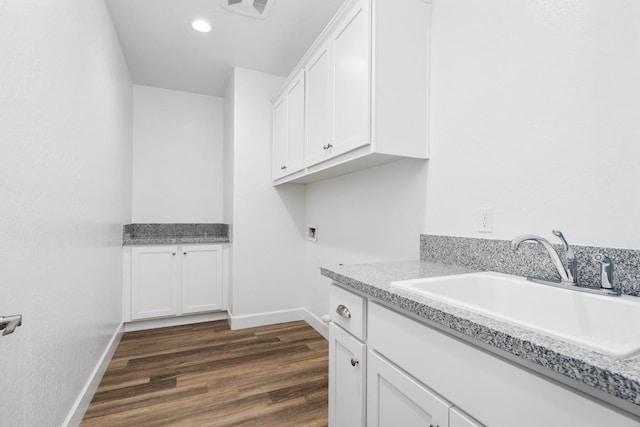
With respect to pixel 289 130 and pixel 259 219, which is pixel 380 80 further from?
pixel 259 219

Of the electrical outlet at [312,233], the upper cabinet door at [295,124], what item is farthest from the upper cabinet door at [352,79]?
the electrical outlet at [312,233]

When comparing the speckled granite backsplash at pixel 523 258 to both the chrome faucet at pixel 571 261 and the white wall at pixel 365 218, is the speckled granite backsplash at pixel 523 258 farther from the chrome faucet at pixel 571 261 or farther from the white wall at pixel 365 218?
the white wall at pixel 365 218

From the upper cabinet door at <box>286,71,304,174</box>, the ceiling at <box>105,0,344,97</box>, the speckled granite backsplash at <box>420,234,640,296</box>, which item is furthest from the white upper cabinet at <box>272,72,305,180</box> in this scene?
the speckled granite backsplash at <box>420,234,640,296</box>

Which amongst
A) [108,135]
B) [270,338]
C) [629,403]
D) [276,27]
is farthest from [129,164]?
[629,403]

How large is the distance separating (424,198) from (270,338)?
1.84m

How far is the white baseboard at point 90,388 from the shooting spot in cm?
141

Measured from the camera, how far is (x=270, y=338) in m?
2.61

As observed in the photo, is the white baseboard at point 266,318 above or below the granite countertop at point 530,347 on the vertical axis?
below

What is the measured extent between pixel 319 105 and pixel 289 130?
590 millimetres

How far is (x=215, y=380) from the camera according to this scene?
1941 mm

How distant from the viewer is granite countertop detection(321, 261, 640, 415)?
1.40ft

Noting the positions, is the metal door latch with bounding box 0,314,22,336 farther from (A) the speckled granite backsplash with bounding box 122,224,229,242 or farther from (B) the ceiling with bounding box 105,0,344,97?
(A) the speckled granite backsplash with bounding box 122,224,229,242

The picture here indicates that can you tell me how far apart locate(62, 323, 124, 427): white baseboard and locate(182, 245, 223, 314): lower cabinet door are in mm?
664

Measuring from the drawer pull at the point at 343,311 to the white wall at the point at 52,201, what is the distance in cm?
104
